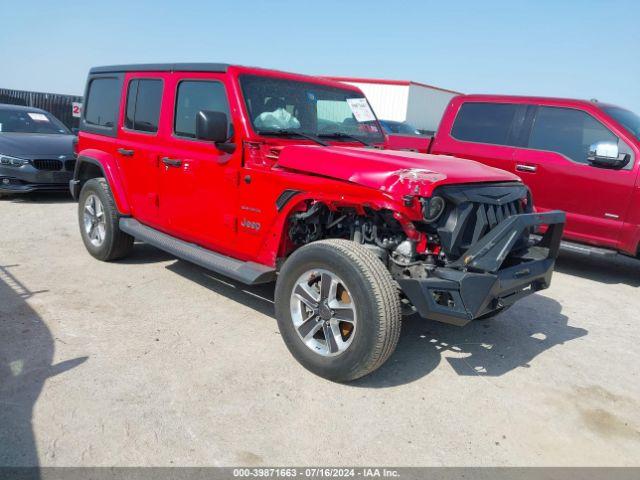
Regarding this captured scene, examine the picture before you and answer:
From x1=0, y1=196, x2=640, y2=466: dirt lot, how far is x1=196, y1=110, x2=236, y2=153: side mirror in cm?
147

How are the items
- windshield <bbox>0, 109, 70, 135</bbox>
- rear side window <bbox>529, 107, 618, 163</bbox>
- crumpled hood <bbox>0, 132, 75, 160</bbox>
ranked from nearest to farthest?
1. rear side window <bbox>529, 107, 618, 163</bbox>
2. crumpled hood <bbox>0, 132, 75, 160</bbox>
3. windshield <bbox>0, 109, 70, 135</bbox>

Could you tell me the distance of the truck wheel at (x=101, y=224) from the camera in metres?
5.28

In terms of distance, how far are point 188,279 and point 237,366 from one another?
1894mm

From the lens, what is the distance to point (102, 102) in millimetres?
5609

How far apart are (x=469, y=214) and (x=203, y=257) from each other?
7.04ft

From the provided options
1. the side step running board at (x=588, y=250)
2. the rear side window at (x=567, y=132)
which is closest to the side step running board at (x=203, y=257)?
the side step running board at (x=588, y=250)

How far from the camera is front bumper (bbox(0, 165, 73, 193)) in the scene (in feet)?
26.7

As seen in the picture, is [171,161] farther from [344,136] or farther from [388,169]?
[388,169]

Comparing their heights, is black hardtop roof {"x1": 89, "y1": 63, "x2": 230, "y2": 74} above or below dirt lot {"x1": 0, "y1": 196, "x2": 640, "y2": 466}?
above

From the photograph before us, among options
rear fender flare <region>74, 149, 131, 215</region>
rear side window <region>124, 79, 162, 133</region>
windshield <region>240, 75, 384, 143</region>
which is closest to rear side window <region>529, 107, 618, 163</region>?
windshield <region>240, 75, 384, 143</region>

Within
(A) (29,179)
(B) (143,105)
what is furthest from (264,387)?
(A) (29,179)

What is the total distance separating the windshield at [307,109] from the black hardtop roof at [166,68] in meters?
0.27

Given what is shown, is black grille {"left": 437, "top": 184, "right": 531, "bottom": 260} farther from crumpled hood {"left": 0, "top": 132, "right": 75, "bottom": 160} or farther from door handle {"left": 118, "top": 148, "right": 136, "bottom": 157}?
crumpled hood {"left": 0, "top": 132, "right": 75, "bottom": 160}

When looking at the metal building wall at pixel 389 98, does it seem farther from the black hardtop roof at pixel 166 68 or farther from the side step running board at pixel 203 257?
the side step running board at pixel 203 257
